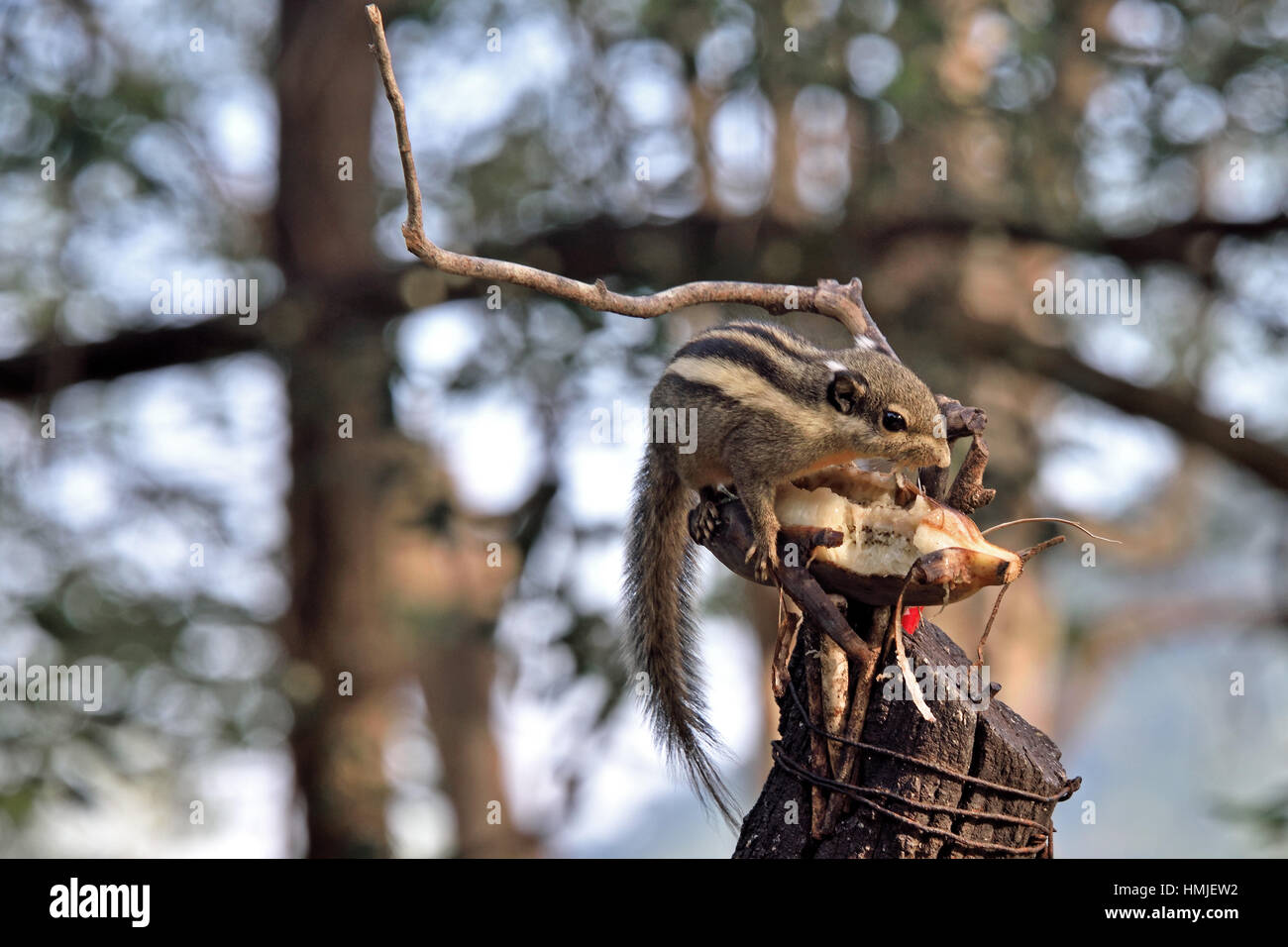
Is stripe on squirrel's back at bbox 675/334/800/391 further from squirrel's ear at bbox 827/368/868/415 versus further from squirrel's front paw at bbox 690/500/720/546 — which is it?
squirrel's front paw at bbox 690/500/720/546

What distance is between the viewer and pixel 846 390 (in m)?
2.81

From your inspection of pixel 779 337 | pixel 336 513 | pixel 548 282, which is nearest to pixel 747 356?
pixel 779 337

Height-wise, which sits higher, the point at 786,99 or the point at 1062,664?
the point at 786,99

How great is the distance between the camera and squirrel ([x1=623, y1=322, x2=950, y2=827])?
2.55m

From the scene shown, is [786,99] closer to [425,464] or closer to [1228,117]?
[1228,117]

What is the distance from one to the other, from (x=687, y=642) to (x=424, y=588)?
22.5 ft

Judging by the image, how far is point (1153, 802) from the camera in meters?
19.2

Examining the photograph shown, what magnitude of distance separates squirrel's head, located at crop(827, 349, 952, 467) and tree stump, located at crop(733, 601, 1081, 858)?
2.41 feet

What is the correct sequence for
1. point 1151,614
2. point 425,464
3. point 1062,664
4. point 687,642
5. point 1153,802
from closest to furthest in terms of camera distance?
1. point 687,642
2. point 425,464
3. point 1062,664
4. point 1151,614
5. point 1153,802

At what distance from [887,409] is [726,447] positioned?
0.44 metres

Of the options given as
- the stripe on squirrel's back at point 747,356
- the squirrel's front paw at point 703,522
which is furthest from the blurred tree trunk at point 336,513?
the squirrel's front paw at point 703,522

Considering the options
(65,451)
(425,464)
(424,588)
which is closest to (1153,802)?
(424,588)

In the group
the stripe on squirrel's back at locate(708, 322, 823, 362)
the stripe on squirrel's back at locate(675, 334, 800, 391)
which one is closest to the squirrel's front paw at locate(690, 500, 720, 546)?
the stripe on squirrel's back at locate(675, 334, 800, 391)

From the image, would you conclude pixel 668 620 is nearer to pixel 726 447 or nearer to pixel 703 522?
pixel 703 522
